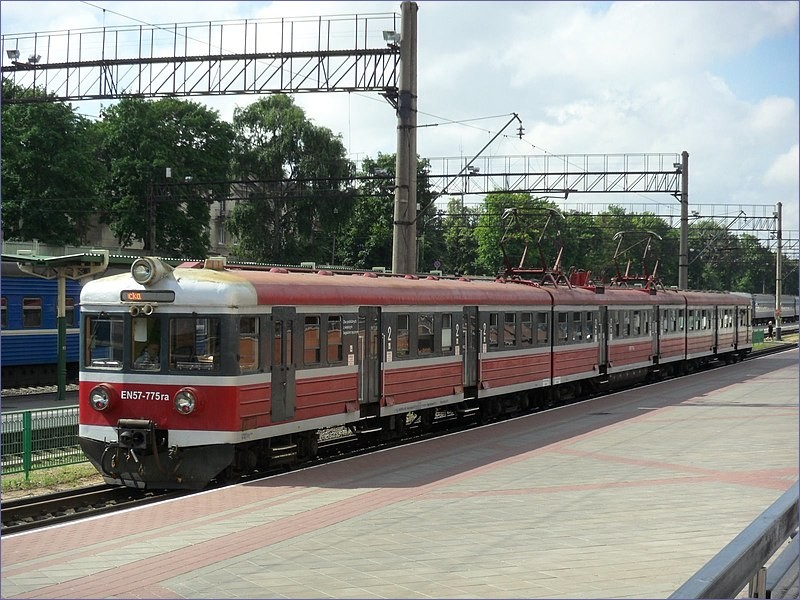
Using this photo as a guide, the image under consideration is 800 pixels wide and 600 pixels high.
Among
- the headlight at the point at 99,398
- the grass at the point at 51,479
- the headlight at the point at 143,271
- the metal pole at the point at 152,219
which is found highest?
the metal pole at the point at 152,219

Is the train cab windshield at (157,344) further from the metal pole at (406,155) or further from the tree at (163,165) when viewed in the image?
the tree at (163,165)

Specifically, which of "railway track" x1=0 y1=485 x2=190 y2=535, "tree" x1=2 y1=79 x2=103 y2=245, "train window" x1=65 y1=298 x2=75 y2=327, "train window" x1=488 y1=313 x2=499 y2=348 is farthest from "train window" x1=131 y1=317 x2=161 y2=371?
"tree" x1=2 y1=79 x2=103 y2=245

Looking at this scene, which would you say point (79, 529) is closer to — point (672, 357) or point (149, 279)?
point (149, 279)

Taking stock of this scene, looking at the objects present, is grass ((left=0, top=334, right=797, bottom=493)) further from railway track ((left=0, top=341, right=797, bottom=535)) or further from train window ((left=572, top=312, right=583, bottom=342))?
train window ((left=572, top=312, right=583, bottom=342))

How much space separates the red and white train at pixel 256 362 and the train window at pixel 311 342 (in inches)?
1.0

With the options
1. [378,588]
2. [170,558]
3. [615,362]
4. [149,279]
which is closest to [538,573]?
[378,588]

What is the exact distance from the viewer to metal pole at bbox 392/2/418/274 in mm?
22000

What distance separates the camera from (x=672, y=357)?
1336 inches

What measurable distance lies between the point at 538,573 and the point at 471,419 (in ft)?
45.2

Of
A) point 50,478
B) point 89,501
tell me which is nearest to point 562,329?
point 50,478

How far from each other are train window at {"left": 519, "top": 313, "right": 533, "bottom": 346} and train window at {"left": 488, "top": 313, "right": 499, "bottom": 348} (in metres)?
1.43

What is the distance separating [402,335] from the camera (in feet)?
56.8

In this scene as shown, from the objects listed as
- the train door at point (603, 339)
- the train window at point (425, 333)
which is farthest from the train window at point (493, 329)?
the train door at point (603, 339)

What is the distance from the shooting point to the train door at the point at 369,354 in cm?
1603
